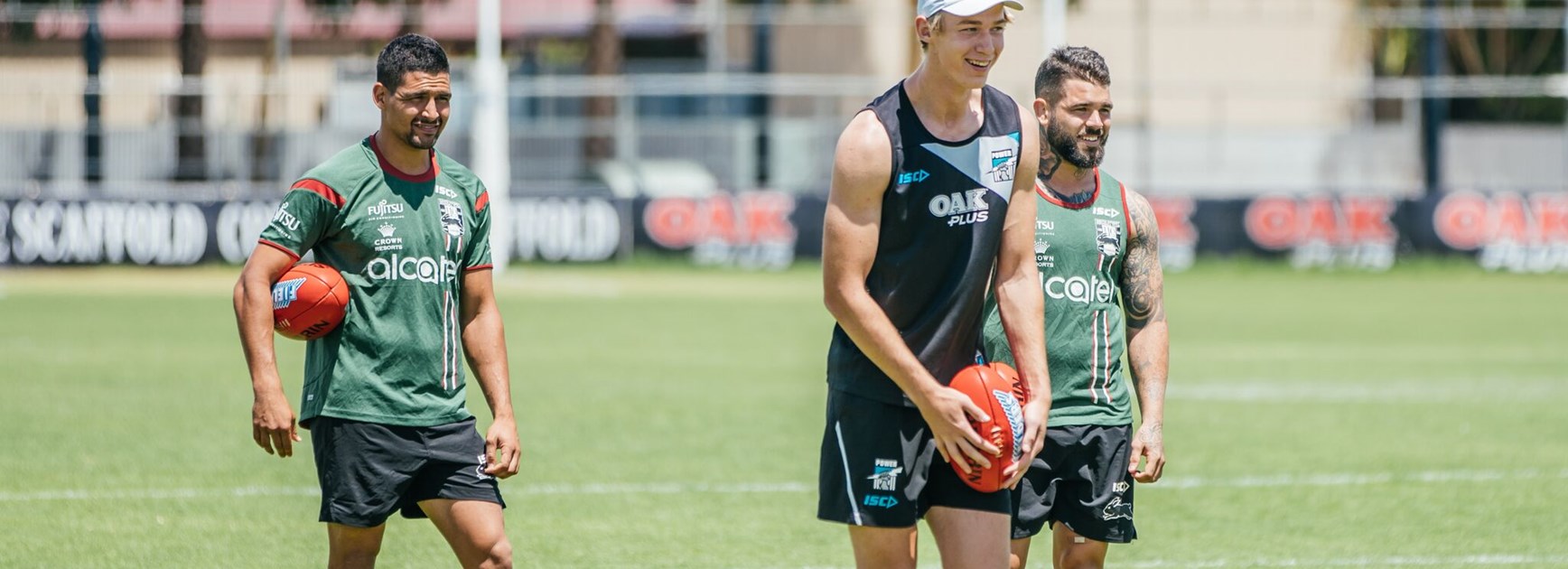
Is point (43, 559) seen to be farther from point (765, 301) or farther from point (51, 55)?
point (51, 55)

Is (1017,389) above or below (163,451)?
above

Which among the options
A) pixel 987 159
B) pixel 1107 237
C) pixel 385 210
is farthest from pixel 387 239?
pixel 1107 237

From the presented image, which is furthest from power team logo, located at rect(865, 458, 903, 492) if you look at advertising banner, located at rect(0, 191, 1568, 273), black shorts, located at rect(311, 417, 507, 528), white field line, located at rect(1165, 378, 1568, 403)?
advertising banner, located at rect(0, 191, 1568, 273)

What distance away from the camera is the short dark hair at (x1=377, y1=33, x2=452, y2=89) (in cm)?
573

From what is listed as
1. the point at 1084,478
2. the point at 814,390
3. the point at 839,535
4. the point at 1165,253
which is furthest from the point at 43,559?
the point at 1165,253

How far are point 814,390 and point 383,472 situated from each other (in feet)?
29.6

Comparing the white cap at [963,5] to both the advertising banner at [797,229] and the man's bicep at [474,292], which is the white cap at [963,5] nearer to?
the man's bicep at [474,292]

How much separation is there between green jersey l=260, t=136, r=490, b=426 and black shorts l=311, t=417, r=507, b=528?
0.05m

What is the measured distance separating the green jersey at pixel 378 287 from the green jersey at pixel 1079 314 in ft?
6.14

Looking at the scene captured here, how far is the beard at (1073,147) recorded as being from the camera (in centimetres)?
607

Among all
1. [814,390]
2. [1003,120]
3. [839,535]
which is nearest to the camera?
[1003,120]

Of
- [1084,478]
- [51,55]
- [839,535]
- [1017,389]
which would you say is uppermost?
[51,55]

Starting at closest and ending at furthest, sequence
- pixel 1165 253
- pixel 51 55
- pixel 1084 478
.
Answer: pixel 1084 478
pixel 1165 253
pixel 51 55

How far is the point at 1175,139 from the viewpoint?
35844 millimetres
